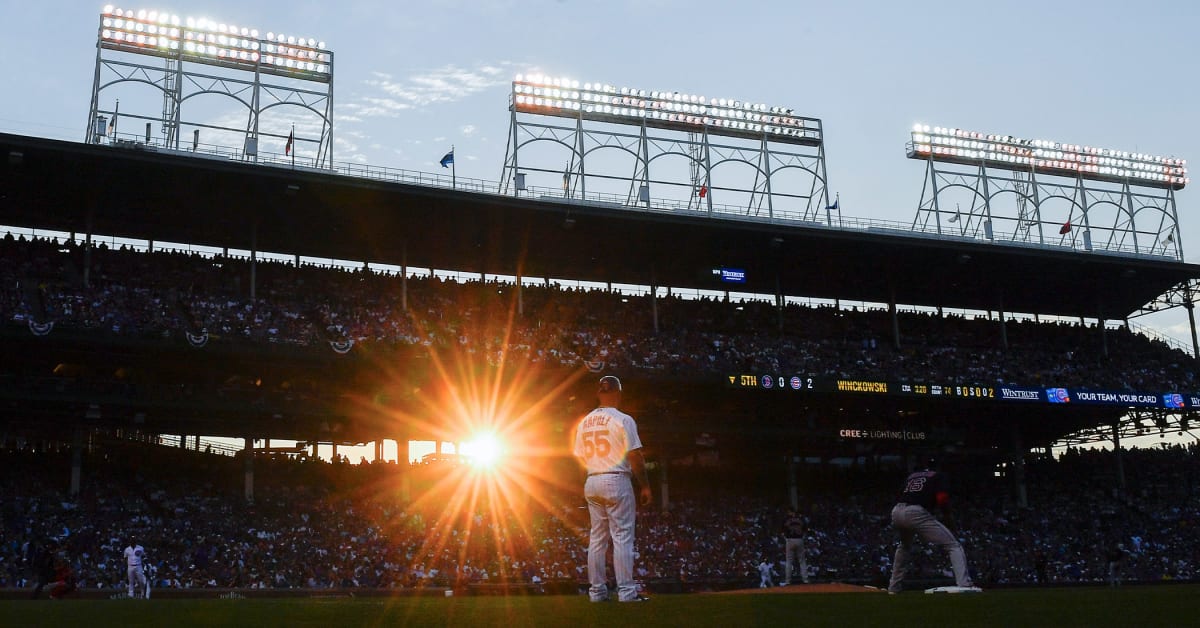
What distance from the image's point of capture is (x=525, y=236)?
47062 millimetres

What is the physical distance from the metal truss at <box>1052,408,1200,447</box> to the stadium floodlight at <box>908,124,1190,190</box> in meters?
13.0

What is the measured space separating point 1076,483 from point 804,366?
16.5 meters

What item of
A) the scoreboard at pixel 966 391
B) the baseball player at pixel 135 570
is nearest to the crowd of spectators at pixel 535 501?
the scoreboard at pixel 966 391

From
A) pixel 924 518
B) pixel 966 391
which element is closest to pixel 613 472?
pixel 924 518

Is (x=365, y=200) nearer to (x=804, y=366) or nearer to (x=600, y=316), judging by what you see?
(x=600, y=316)

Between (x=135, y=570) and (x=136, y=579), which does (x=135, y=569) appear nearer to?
(x=135, y=570)

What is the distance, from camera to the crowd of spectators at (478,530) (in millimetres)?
34156

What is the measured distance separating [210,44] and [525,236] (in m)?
15.0

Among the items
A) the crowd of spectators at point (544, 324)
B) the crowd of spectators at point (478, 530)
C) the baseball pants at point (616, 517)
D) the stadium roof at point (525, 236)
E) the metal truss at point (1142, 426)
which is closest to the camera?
the baseball pants at point (616, 517)

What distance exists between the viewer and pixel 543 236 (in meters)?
47.2

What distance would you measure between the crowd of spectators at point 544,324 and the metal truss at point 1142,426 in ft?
5.59

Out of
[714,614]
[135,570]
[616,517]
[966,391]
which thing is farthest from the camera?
[966,391]

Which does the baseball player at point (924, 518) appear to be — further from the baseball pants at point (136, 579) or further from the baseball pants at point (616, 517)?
the baseball pants at point (136, 579)

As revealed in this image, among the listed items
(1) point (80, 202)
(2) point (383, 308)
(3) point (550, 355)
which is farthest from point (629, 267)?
(1) point (80, 202)
